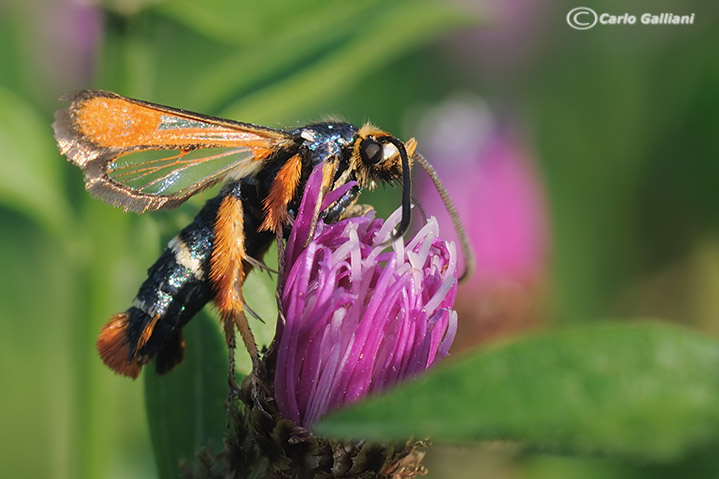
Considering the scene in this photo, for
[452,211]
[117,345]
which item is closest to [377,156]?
[452,211]

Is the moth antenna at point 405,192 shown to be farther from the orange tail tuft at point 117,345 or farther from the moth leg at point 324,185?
the orange tail tuft at point 117,345

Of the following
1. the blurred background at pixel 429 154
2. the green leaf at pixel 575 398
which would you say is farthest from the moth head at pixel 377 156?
the green leaf at pixel 575 398

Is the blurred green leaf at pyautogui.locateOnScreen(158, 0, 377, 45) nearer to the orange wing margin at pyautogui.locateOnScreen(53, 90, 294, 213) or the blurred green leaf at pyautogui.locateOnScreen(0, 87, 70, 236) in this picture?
the blurred green leaf at pyautogui.locateOnScreen(0, 87, 70, 236)

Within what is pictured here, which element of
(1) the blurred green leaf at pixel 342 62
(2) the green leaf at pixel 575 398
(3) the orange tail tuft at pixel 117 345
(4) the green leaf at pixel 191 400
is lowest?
(4) the green leaf at pixel 191 400

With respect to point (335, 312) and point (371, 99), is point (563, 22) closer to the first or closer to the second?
point (371, 99)

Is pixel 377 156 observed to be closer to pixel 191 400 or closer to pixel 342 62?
pixel 191 400

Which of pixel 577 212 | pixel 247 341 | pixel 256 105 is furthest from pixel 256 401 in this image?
pixel 577 212
